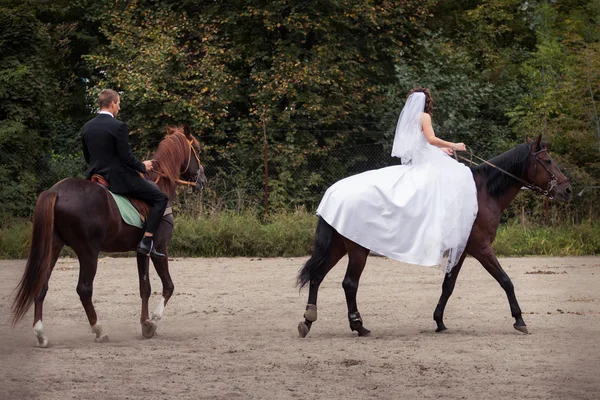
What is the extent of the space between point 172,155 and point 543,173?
3965 millimetres

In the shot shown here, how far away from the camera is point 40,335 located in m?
9.03

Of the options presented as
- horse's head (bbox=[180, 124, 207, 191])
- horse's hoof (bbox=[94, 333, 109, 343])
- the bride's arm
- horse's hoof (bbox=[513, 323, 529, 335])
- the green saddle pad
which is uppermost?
the bride's arm

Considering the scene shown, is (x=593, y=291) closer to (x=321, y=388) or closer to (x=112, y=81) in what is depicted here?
(x=321, y=388)

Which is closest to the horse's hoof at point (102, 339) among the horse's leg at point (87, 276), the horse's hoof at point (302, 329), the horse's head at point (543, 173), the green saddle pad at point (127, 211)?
the horse's leg at point (87, 276)

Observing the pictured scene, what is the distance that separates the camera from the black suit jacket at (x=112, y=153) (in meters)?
9.62

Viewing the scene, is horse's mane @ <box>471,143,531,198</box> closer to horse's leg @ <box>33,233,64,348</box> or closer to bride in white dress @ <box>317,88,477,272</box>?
bride in white dress @ <box>317,88,477,272</box>

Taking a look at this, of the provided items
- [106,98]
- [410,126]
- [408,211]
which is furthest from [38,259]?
[410,126]

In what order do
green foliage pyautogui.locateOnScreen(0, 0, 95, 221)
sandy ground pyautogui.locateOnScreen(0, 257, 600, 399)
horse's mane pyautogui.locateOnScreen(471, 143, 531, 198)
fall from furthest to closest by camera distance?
green foliage pyautogui.locateOnScreen(0, 0, 95, 221) < horse's mane pyautogui.locateOnScreen(471, 143, 531, 198) < sandy ground pyautogui.locateOnScreen(0, 257, 600, 399)

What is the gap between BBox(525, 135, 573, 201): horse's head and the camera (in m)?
10.5

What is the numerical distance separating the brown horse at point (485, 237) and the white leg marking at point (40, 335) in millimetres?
2392

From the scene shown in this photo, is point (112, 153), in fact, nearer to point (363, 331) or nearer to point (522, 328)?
point (363, 331)

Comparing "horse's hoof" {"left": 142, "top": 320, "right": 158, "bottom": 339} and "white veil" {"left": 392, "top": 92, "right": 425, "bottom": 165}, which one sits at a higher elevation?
"white veil" {"left": 392, "top": 92, "right": 425, "bottom": 165}

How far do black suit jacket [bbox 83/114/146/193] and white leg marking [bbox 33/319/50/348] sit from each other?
1511 millimetres

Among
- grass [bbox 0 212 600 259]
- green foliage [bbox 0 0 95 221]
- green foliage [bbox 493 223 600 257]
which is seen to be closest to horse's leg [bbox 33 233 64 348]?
grass [bbox 0 212 600 259]
